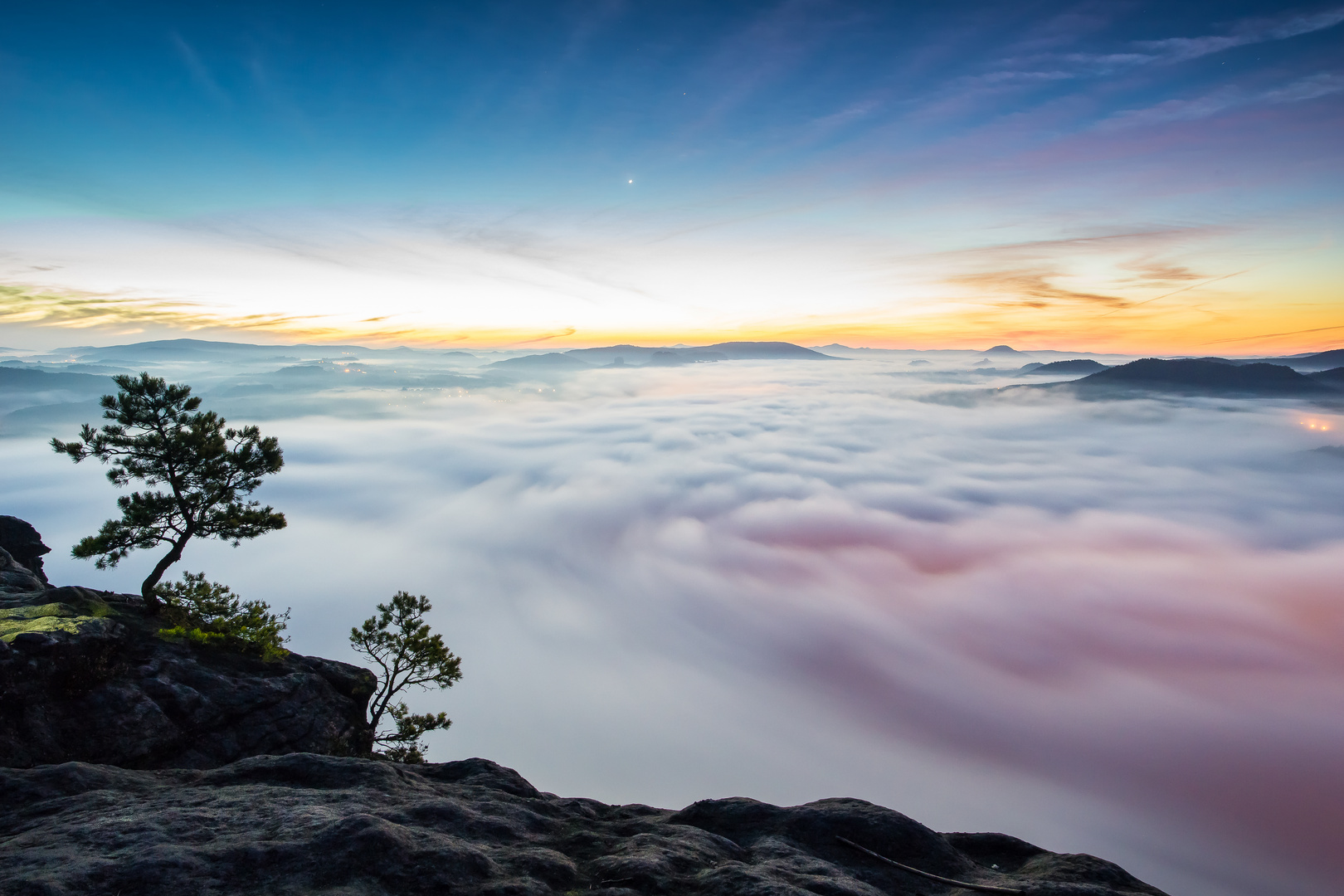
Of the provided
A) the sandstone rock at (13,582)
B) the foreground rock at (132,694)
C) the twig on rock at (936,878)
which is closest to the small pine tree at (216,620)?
the foreground rock at (132,694)

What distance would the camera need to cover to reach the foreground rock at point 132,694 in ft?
52.7

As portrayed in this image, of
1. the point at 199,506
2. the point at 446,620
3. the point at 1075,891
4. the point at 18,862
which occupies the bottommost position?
the point at 446,620

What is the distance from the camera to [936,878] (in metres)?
13.3

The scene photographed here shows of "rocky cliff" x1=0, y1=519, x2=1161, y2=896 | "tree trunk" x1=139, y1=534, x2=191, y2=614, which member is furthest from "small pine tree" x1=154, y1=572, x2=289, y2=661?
"rocky cliff" x1=0, y1=519, x2=1161, y2=896

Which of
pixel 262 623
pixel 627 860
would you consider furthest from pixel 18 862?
pixel 262 623

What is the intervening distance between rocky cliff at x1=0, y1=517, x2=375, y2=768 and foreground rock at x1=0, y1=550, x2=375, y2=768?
0.03 m

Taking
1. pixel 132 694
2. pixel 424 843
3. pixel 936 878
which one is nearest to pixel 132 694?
pixel 132 694

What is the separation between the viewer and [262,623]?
23.9 meters

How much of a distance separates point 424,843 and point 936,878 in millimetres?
12763

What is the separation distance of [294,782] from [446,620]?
20750cm

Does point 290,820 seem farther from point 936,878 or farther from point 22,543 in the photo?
point 22,543

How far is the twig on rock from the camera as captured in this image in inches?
500

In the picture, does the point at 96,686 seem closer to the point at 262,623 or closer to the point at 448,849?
the point at 262,623

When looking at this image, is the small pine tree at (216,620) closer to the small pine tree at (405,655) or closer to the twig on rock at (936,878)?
the small pine tree at (405,655)
